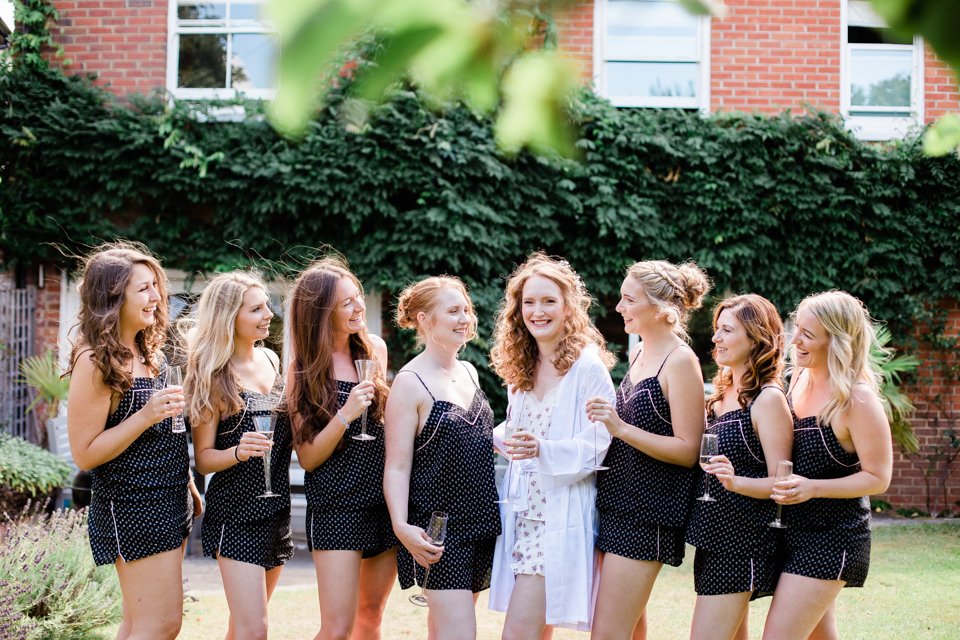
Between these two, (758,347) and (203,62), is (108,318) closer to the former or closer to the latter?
(758,347)

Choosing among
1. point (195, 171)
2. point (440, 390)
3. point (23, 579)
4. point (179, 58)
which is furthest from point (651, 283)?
point (179, 58)

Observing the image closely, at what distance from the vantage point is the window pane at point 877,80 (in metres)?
10.1

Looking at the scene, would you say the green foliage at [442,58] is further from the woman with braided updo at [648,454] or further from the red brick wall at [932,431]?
the red brick wall at [932,431]

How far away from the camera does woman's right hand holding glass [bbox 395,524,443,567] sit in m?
3.53

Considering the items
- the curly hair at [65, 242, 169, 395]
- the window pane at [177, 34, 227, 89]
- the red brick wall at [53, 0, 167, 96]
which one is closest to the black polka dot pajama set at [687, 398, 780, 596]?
the curly hair at [65, 242, 169, 395]

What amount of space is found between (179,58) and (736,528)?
8.85 m

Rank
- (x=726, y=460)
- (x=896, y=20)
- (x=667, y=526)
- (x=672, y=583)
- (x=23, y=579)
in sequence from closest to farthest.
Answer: (x=896, y=20) < (x=726, y=460) < (x=667, y=526) < (x=23, y=579) < (x=672, y=583)

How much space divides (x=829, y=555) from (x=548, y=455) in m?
1.18

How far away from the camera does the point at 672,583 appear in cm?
684

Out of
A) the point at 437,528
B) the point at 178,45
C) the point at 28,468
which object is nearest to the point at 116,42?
the point at 178,45

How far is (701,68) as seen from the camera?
9891mm

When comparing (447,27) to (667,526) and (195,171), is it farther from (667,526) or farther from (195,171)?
(195,171)

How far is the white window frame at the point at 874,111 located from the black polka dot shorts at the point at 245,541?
833 centimetres

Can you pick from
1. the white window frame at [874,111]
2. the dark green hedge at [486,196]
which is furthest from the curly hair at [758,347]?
the white window frame at [874,111]
